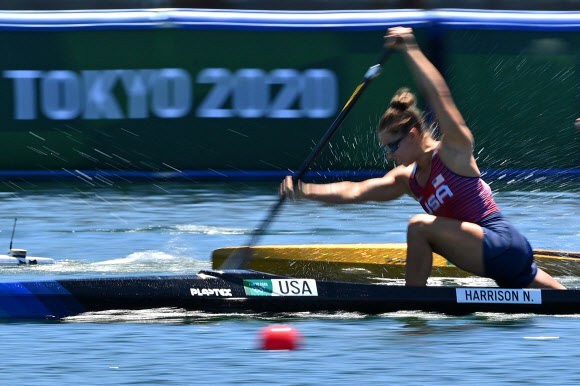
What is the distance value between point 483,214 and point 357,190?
0.75 metres

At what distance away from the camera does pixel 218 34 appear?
12.8 m

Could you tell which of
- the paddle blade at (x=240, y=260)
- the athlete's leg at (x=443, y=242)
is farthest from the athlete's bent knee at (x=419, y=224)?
the paddle blade at (x=240, y=260)

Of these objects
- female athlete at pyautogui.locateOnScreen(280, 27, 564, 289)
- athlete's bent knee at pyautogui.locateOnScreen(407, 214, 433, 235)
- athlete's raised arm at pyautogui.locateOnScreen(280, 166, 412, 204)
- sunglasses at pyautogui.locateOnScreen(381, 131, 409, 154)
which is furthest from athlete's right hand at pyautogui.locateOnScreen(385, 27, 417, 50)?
athlete's bent knee at pyautogui.locateOnScreen(407, 214, 433, 235)

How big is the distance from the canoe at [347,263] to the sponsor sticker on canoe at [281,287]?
1123 millimetres

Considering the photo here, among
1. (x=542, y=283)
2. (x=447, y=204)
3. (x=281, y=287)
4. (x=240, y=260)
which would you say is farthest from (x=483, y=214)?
(x=240, y=260)

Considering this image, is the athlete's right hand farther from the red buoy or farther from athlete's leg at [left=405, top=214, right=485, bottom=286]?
the red buoy

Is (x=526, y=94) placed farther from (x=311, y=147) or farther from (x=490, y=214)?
(x=490, y=214)

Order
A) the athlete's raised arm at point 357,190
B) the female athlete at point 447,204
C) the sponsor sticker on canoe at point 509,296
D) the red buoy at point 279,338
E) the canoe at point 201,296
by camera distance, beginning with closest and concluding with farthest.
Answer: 1. the red buoy at point 279,338
2. the female athlete at point 447,204
3. the sponsor sticker on canoe at point 509,296
4. the canoe at point 201,296
5. the athlete's raised arm at point 357,190

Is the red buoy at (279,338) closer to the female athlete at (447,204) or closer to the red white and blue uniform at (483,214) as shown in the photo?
the female athlete at (447,204)

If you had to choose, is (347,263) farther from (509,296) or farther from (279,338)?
(279,338)

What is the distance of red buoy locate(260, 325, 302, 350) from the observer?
5.82 meters

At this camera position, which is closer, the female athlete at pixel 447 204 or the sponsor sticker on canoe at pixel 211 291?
the female athlete at pixel 447 204

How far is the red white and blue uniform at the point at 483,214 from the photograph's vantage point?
6281 millimetres

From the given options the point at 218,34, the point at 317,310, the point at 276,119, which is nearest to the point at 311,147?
the point at 276,119
